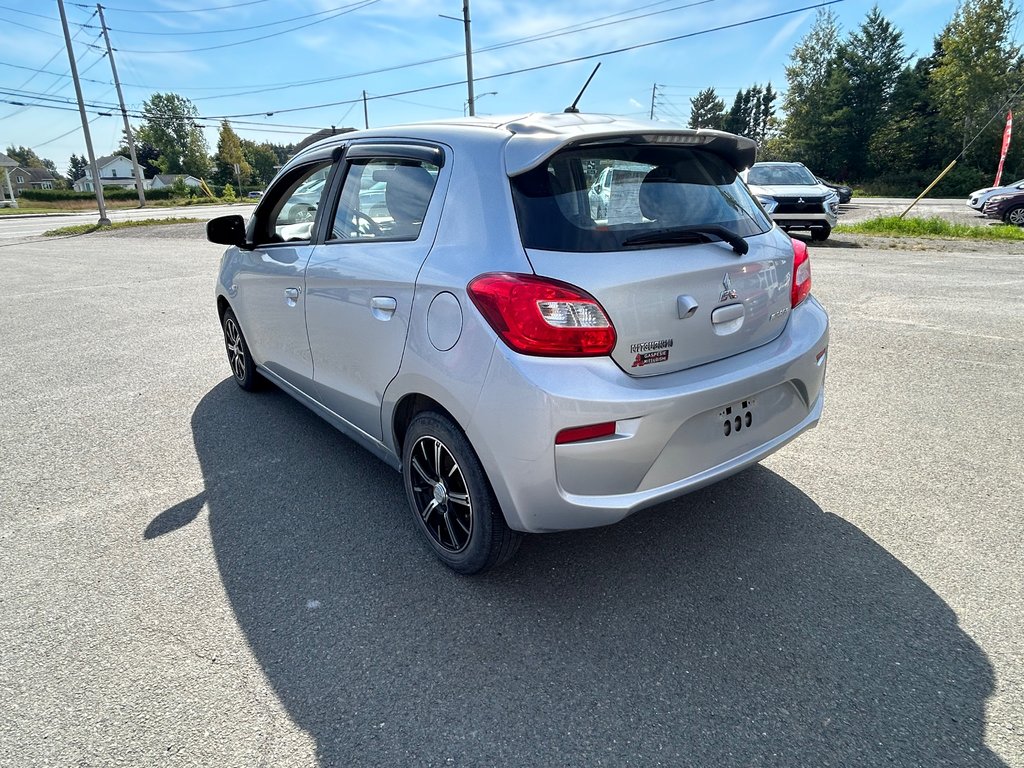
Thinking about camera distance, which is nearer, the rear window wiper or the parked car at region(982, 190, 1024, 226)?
the rear window wiper

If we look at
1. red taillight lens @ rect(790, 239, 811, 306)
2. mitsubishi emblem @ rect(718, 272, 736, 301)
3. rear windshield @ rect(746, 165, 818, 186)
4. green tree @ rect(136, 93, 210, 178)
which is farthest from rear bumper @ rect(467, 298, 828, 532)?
green tree @ rect(136, 93, 210, 178)

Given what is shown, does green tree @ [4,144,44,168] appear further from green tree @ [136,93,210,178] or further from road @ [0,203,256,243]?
road @ [0,203,256,243]

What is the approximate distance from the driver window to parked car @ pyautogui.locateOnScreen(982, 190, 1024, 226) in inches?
845

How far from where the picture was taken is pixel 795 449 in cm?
371

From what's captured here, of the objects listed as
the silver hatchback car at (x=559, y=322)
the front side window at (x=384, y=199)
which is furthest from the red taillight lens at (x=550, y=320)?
the front side window at (x=384, y=199)

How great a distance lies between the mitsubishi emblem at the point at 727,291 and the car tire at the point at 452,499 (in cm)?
112

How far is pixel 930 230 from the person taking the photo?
581 inches

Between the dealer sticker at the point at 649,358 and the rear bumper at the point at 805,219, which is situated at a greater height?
the dealer sticker at the point at 649,358

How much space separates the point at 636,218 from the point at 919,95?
60.1 metres

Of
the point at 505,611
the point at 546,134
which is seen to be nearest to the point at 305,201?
the point at 546,134

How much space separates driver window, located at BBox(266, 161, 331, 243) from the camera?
3.46 metres

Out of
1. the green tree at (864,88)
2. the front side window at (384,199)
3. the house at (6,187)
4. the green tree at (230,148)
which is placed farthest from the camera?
the green tree at (230,148)

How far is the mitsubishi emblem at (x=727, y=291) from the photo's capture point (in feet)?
7.80

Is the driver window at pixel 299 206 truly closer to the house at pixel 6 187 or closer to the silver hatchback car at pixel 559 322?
the silver hatchback car at pixel 559 322
